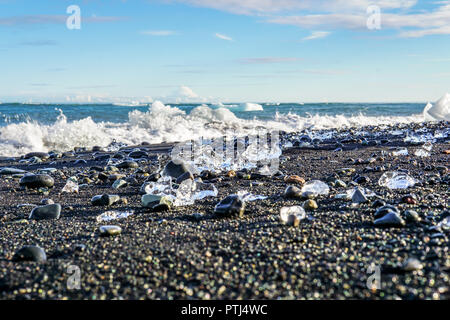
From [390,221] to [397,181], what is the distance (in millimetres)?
1371

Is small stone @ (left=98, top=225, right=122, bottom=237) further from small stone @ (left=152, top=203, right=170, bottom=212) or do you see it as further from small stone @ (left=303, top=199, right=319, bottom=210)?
small stone @ (left=303, top=199, right=319, bottom=210)

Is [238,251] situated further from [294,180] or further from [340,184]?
[294,180]

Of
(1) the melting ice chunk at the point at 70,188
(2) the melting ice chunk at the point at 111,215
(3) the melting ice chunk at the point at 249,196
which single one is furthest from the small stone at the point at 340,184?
(1) the melting ice chunk at the point at 70,188

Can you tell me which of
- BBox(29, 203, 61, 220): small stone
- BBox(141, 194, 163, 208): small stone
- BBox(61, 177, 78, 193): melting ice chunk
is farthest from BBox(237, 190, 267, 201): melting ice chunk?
BBox(61, 177, 78, 193): melting ice chunk

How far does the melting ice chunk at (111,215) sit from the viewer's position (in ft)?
9.34

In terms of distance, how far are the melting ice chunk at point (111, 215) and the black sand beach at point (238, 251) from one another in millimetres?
56

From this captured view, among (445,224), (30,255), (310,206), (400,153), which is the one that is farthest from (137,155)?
(445,224)

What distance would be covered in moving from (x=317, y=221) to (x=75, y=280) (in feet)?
4.57

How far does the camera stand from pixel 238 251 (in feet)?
6.62

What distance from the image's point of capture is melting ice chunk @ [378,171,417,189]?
11.5 ft

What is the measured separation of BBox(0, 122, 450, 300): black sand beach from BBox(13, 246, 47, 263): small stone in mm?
33

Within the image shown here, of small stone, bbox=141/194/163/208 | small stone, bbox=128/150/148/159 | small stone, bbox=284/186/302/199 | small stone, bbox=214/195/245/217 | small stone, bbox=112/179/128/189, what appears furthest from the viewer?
small stone, bbox=128/150/148/159

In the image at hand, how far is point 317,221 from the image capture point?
2.47 metres
